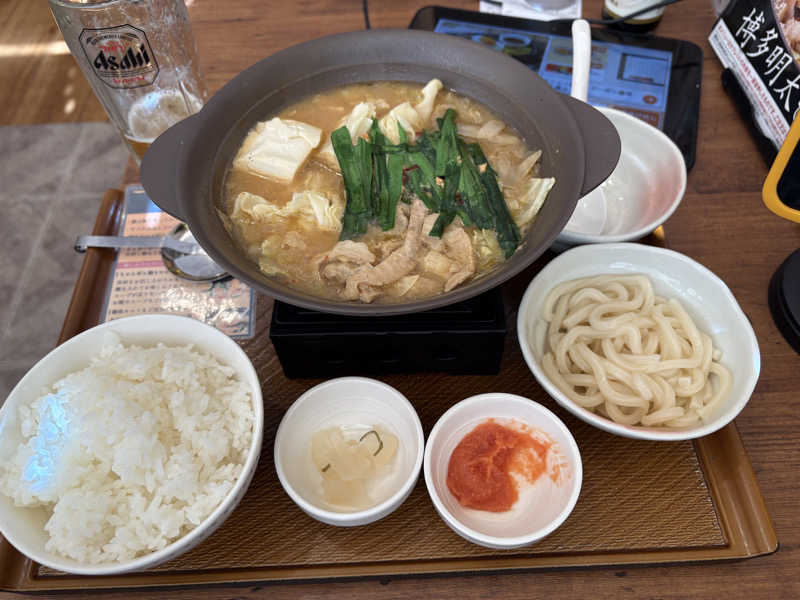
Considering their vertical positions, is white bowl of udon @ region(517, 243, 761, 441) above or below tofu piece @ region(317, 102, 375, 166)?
below

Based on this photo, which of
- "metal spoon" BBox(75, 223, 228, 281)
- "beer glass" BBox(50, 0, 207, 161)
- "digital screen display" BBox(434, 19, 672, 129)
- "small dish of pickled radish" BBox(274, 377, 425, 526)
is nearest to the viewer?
"small dish of pickled radish" BBox(274, 377, 425, 526)

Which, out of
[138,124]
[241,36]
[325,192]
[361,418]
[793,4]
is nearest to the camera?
[361,418]

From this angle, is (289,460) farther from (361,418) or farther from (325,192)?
(325,192)

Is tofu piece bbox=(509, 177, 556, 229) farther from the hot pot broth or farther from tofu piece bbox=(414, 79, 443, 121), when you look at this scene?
tofu piece bbox=(414, 79, 443, 121)

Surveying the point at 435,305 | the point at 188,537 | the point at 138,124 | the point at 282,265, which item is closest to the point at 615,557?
the point at 435,305

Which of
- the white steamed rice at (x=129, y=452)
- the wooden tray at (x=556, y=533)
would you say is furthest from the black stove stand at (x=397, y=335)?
the wooden tray at (x=556, y=533)

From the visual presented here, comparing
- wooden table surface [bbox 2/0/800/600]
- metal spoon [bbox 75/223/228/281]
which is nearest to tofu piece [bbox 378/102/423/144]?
metal spoon [bbox 75/223/228/281]
